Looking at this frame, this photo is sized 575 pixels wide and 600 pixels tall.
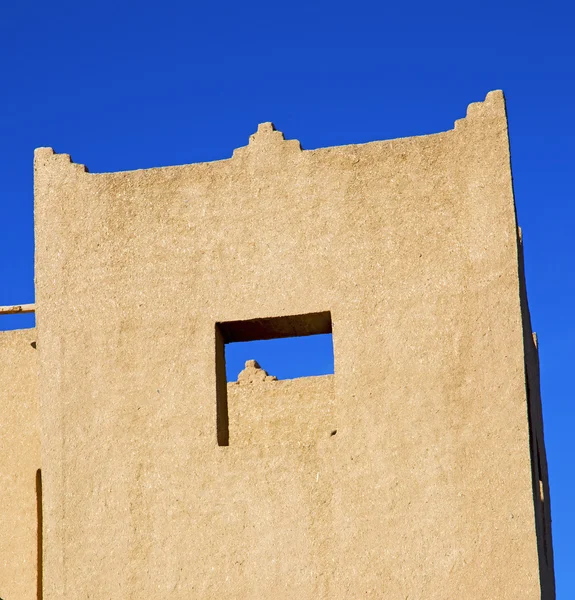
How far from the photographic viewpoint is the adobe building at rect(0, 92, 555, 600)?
8.72 metres

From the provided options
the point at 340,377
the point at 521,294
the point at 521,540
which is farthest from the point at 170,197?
the point at 521,540

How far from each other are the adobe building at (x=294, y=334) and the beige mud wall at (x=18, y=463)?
4.92 ft

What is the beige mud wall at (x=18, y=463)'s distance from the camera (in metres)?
10.7

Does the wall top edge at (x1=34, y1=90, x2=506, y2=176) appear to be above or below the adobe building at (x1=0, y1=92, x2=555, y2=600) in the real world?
above

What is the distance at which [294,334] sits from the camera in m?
9.82

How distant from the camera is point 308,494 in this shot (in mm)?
8906

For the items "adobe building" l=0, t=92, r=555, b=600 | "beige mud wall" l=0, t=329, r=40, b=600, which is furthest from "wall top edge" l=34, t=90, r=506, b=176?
"beige mud wall" l=0, t=329, r=40, b=600

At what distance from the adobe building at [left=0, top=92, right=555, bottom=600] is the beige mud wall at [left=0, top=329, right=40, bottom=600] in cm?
150

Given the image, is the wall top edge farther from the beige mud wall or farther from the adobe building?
the beige mud wall

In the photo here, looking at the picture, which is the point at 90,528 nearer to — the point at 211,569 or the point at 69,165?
the point at 211,569

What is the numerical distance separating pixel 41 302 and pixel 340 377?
7.57 ft

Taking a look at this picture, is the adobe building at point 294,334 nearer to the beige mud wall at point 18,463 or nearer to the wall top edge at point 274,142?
the wall top edge at point 274,142

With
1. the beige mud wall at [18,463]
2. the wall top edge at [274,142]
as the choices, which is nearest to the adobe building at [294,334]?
the wall top edge at [274,142]

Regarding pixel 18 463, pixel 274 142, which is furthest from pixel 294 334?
pixel 18 463
